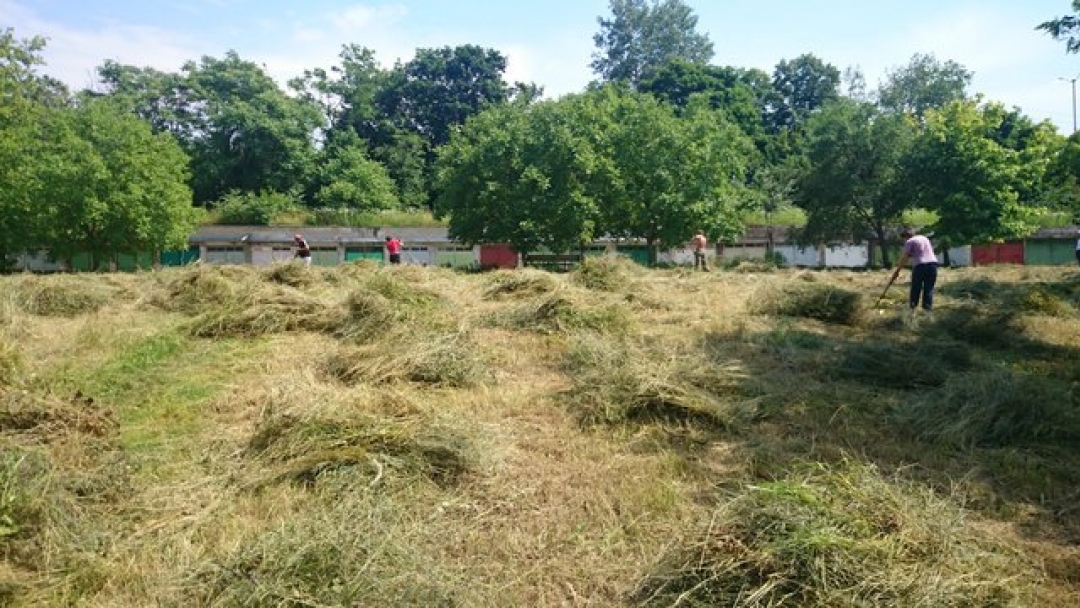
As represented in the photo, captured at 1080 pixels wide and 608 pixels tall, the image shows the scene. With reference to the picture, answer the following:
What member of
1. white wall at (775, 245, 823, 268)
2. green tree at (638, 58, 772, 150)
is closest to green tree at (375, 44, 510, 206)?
green tree at (638, 58, 772, 150)

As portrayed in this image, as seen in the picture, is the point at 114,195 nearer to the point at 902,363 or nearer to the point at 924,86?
the point at 902,363

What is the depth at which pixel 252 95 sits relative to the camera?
5288 centimetres

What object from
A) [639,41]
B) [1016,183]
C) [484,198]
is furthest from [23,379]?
[639,41]

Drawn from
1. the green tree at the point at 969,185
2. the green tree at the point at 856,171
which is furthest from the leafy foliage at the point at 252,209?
the green tree at the point at 969,185

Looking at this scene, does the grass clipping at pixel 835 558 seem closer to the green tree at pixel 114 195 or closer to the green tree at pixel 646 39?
the green tree at pixel 114 195

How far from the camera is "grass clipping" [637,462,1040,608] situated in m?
2.87

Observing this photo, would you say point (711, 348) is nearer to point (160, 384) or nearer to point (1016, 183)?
point (160, 384)

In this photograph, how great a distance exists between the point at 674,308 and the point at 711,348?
149 inches

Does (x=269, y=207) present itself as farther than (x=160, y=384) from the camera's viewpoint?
Yes

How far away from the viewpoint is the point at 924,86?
61406 millimetres

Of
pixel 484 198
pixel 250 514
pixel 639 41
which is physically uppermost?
pixel 639 41

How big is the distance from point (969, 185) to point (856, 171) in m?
4.64

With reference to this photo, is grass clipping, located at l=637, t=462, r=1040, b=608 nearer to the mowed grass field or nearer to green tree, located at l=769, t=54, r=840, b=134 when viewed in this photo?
the mowed grass field

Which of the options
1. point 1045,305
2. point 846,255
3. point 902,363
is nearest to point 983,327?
point 902,363
